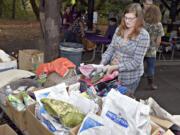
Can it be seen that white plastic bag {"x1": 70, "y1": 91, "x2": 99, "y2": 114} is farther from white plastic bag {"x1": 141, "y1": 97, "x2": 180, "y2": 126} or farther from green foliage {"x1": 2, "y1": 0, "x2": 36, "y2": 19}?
green foliage {"x1": 2, "y1": 0, "x2": 36, "y2": 19}

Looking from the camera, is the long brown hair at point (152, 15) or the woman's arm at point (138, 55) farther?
the long brown hair at point (152, 15)

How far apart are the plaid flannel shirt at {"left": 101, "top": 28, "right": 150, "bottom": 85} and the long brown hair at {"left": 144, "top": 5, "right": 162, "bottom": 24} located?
247 centimetres

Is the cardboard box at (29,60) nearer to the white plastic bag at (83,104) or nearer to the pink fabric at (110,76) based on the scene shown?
the pink fabric at (110,76)

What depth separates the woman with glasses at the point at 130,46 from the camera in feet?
10.9

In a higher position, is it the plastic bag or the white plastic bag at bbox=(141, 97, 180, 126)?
the white plastic bag at bbox=(141, 97, 180, 126)

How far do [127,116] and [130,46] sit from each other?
113cm

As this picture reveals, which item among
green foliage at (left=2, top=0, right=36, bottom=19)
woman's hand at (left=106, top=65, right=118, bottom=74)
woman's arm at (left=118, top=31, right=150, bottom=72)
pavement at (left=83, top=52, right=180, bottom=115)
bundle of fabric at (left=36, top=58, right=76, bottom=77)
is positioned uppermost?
woman's arm at (left=118, top=31, right=150, bottom=72)

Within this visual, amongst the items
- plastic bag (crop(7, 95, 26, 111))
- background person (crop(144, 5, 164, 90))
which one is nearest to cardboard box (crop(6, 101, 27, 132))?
plastic bag (crop(7, 95, 26, 111))

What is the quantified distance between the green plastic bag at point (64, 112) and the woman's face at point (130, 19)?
1.08m

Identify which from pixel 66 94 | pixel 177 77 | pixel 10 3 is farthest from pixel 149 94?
pixel 10 3

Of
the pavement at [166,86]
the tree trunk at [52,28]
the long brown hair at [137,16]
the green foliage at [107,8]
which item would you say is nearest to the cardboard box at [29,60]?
the tree trunk at [52,28]

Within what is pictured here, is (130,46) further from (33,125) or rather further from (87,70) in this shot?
(33,125)

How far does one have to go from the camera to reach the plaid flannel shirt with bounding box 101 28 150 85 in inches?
132

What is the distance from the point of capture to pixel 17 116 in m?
3.05
